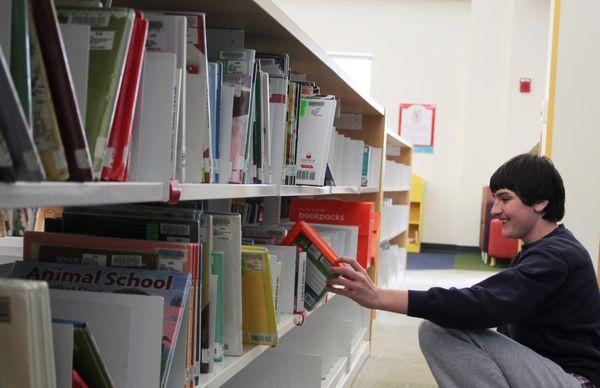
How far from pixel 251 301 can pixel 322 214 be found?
5.02ft

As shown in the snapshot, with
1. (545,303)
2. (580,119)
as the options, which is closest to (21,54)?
(545,303)

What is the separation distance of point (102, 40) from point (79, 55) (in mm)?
38

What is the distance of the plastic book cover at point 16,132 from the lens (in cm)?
68

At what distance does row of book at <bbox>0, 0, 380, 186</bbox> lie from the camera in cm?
74

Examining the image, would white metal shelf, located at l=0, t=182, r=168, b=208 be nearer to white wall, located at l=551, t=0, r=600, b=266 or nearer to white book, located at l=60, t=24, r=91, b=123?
white book, located at l=60, t=24, r=91, b=123

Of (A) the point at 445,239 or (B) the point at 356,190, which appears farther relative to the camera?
(A) the point at 445,239

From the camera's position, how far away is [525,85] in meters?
9.01

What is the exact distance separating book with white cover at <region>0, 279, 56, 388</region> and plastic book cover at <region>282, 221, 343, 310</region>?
137cm

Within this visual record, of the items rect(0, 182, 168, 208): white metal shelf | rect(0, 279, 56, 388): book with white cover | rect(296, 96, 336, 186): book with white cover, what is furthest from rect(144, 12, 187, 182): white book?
rect(296, 96, 336, 186): book with white cover

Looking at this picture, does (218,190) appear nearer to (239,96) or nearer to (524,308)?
(239,96)

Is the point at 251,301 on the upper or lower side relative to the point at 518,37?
lower

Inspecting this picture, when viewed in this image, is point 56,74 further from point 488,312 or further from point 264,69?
point 488,312

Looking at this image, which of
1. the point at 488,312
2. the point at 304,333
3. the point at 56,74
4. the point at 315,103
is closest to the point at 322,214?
the point at 304,333

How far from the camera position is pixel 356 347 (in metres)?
3.51
